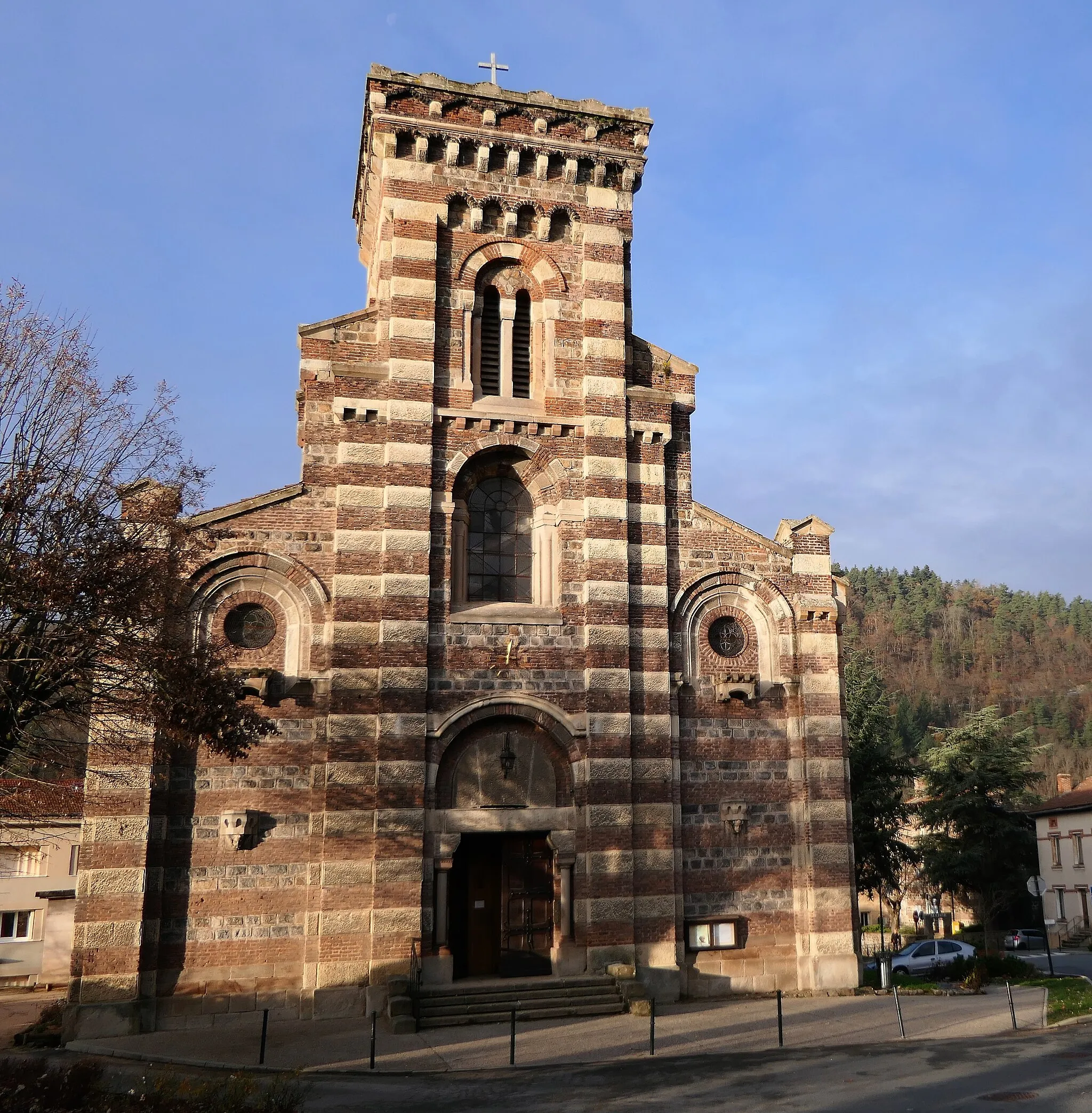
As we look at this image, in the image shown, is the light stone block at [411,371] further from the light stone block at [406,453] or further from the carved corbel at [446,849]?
the carved corbel at [446,849]

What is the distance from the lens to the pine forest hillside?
104 meters

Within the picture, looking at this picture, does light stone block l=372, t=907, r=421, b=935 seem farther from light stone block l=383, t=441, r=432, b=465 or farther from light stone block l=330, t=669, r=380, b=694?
light stone block l=383, t=441, r=432, b=465

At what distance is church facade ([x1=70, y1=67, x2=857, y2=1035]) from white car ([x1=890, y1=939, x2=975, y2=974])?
11.3 m

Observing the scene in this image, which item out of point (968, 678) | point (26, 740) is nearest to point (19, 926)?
point (26, 740)

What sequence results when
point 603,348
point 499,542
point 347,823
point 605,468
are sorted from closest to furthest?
point 347,823, point 605,468, point 499,542, point 603,348

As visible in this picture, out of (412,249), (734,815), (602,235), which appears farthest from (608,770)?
(602,235)

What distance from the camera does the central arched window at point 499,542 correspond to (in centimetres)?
2122

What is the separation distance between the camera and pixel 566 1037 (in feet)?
55.2

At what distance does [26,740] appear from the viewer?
1355 centimetres

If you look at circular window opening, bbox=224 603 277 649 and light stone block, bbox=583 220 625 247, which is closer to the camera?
circular window opening, bbox=224 603 277 649

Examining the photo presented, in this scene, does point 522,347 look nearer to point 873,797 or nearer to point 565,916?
point 565,916

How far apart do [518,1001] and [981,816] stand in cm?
2704

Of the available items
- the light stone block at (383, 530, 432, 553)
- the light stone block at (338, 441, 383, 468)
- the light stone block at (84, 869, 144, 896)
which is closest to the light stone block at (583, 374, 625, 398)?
the light stone block at (338, 441, 383, 468)

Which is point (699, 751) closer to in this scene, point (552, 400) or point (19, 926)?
point (552, 400)
